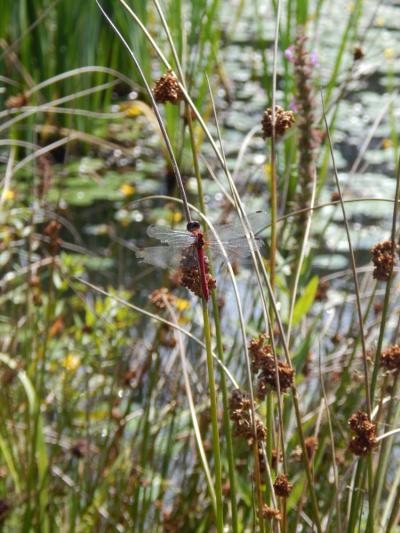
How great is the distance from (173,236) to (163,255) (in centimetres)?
6

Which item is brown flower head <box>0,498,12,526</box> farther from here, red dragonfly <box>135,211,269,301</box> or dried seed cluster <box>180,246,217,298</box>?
dried seed cluster <box>180,246,217,298</box>

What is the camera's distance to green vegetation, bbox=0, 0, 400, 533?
945 mm

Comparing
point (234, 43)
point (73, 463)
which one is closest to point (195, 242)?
point (73, 463)

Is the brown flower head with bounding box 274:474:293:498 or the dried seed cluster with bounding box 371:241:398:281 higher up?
the dried seed cluster with bounding box 371:241:398:281

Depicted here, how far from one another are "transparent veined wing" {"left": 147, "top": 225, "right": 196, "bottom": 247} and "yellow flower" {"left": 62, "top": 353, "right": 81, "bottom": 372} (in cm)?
114

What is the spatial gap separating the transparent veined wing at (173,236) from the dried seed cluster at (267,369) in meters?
0.13

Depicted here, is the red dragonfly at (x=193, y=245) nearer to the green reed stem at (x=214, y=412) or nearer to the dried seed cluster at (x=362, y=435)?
the green reed stem at (x=214, y=412)

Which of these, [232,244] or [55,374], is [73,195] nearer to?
[55,374]

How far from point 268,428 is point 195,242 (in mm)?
245

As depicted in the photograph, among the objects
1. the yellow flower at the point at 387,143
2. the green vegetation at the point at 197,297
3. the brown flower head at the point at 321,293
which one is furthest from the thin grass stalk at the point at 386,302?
the yellow flower at the point at 387,143

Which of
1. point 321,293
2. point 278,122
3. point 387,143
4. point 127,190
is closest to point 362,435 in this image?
point 278,122

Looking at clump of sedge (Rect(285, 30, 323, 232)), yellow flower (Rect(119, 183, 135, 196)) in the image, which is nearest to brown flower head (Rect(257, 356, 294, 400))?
clump of sedge (Rect(285, 30, 323, 232))

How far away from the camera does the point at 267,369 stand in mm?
860

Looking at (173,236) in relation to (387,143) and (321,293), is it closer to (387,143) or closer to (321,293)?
(321,293)
